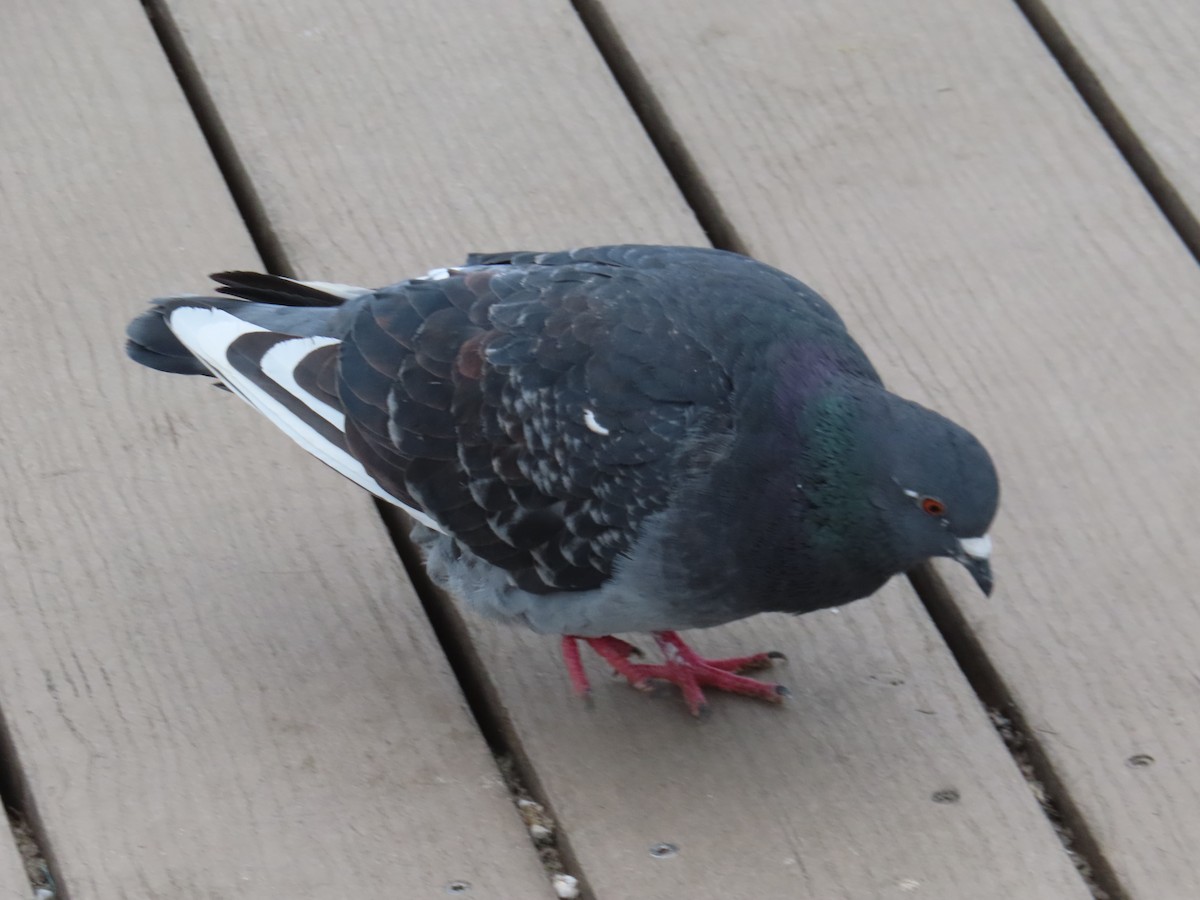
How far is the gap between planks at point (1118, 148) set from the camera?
2697 mm

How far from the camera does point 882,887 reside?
102 inches

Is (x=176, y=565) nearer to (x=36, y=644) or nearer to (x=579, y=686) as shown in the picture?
(x=36, y=644)

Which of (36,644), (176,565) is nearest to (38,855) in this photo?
(36,644)

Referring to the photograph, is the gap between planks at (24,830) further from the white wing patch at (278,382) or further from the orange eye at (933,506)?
the orange eye at (933,506)

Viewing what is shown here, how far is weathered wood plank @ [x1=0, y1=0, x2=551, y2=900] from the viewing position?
2631 mm

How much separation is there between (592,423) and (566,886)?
31.7 inches

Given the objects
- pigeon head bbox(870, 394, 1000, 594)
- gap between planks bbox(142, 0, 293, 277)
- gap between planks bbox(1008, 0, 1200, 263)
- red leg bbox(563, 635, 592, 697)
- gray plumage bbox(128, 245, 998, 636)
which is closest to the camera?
pigeon head bbox(870, 394, 1000, 594)

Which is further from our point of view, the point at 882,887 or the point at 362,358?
the point at 362,358

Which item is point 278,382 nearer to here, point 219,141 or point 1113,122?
point 219,141

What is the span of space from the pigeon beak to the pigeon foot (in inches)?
18.6

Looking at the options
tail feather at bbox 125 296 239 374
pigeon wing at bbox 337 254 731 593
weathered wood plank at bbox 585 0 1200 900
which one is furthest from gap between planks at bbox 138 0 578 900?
weathered wood plank at bbox 585 0 1200 900

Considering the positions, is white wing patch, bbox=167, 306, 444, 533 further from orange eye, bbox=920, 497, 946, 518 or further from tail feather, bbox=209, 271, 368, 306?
orange eye, bbox=920, 497, 946, 518

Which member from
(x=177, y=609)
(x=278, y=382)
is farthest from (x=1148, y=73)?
(x=177, y=609)

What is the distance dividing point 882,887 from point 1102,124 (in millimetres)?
2126
